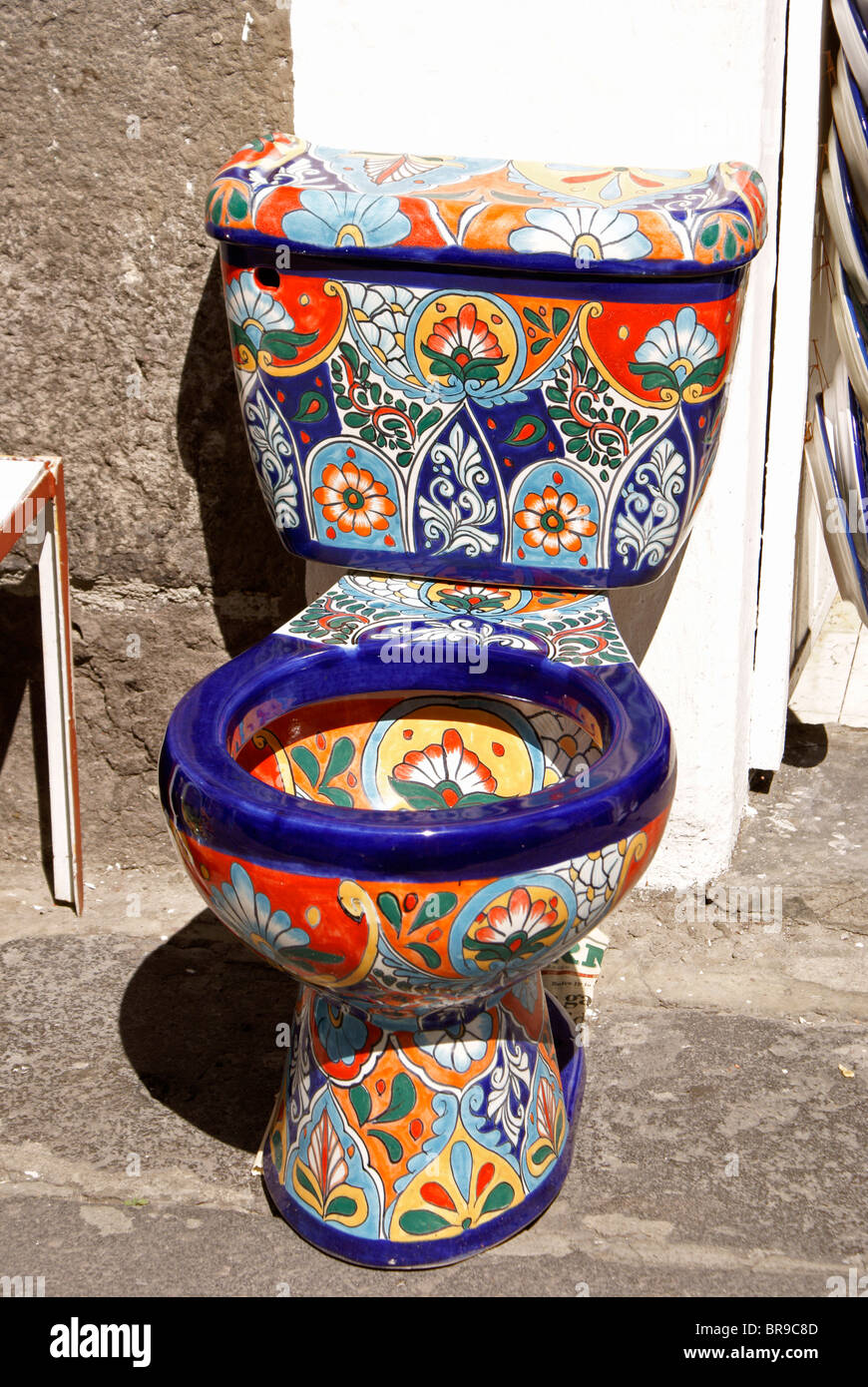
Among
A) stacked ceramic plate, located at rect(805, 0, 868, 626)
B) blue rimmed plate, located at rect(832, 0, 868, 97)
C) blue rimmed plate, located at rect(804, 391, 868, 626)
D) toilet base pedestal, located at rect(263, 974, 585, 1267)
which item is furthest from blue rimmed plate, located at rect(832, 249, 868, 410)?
toilet base pedestal, located at rect(263, 974, 585, 1267)

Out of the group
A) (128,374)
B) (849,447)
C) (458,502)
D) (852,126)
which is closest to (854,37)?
(852,126)

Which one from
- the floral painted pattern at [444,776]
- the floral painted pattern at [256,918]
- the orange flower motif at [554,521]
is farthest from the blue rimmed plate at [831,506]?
the floral painted pattern at [256,918]

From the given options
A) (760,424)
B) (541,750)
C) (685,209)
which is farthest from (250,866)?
(760,424)

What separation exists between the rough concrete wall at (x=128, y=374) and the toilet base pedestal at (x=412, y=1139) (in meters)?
0.71

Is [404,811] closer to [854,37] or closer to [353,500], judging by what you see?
[353,500]

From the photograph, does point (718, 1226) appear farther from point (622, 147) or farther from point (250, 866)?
point (622, 147)

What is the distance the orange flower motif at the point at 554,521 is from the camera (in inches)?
64.3

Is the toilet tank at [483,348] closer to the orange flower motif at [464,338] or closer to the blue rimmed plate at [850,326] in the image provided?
the orange flower motif at [464,338]

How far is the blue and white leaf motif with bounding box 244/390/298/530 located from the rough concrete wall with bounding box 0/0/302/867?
9.4 inches

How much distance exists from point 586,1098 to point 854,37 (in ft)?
4.32

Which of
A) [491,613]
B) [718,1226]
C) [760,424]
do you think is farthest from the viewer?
[760,424]

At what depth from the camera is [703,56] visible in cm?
165

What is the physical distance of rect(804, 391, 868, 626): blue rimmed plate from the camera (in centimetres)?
198
